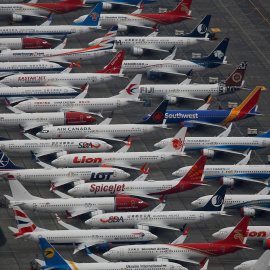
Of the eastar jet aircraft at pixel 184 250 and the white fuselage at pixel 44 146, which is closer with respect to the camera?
the eastar jet aircraft at pixel 184 250

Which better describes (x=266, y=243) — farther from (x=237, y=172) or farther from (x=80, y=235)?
(x=80, y=235)

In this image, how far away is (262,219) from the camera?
187875mm

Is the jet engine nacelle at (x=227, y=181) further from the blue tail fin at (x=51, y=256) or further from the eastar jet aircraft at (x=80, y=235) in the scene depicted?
the blue tail fin at (x=51, y=256)

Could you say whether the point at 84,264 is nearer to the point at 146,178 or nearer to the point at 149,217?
the point at 149,217

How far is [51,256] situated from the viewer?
545ft

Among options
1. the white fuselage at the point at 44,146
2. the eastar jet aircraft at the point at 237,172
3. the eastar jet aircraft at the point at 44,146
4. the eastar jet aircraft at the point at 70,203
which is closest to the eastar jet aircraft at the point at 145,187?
the eastar jet aircraft at the point at 70,203

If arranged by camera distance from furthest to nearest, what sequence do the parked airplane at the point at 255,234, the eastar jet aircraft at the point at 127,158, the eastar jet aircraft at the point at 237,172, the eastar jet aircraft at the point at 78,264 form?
the eastar jet aircraft at the point at 127,158, the eastar jet aircraft at the point at 237,172, the parked airplane at the point at 255,234, the eastar jet aircraft at the point at 78,264

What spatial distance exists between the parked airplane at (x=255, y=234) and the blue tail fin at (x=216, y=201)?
458 centimetres

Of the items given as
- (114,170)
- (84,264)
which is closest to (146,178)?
(114,170)

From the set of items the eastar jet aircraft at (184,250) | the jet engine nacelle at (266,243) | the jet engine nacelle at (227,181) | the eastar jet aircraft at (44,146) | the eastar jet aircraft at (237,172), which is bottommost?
the jet engine nacelle at (266,243)

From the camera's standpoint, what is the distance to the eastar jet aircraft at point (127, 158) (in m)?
196

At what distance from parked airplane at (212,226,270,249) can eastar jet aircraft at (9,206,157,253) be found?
9899mm

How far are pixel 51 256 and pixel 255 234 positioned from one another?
3245cm

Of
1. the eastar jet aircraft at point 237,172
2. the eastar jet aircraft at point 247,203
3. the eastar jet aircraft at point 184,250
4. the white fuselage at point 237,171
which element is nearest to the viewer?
the eastar jet aircraft at point 184,250
